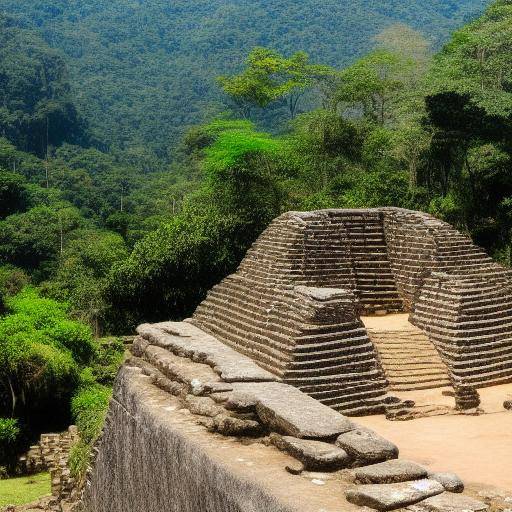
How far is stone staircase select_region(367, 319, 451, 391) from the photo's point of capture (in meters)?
9.46

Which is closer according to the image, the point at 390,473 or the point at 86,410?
the point at 390,473

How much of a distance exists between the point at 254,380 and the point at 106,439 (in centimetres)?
201

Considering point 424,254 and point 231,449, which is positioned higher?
point 424,254

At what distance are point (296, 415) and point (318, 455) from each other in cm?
57

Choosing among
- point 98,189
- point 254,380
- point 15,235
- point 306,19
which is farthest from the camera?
point 306,19

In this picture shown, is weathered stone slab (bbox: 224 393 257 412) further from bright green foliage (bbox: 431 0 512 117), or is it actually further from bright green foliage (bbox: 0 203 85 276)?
bright green foliage (bbox: 0 203 85 276)

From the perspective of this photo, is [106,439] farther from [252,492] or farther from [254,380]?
[252,492]

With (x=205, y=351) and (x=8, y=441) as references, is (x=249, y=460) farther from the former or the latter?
(x=8, y=441)

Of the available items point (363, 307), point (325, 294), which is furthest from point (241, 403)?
point (363, 307)

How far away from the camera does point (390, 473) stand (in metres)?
4.04

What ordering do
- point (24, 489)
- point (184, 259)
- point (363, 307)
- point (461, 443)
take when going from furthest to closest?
point (184, 259) → point (24, 489) → point (363, 307) → point (461, 443)

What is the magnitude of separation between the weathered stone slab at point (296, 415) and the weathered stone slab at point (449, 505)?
0.93 m

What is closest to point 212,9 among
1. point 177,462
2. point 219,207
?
point 219,207

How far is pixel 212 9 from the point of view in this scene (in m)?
69.2
